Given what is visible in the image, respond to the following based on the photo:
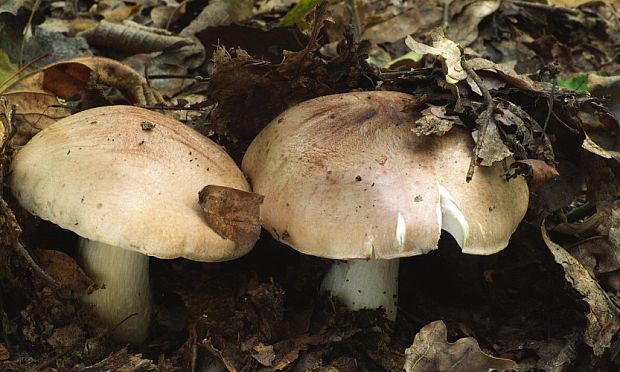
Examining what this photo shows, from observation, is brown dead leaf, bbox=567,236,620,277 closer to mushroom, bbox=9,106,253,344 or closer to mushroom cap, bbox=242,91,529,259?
mushroom cap, bbox=242,91,529,259

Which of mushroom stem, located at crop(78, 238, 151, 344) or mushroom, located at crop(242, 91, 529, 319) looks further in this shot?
mushroom stem, located at crop(78, 238, 151, 344)

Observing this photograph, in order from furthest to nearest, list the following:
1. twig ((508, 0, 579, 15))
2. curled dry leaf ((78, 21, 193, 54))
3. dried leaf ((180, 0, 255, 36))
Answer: twig ((508, 0, 579, 15)) → dried leaf ((180, 0, 255, 36)) → curled dry leaf ((78, 21, 193, 54))

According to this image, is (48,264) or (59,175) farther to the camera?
(48,264)

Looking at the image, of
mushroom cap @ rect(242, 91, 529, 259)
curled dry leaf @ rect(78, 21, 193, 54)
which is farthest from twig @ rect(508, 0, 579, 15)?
mushroom cap @ rect(242, 91, 529, 259)

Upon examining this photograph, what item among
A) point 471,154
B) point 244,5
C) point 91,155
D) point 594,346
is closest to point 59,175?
point 91,155

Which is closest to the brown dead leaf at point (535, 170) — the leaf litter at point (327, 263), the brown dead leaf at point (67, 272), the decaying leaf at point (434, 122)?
the leaf litter at point (327, 263)

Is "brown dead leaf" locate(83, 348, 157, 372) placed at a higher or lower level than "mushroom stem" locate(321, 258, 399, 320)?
higher

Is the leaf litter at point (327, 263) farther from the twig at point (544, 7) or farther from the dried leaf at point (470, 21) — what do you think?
the twig at point (544, 7)

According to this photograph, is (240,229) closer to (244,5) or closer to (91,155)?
(91,155)
